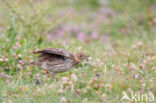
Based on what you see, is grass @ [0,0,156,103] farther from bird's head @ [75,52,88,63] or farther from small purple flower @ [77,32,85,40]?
→ small purple flower @ [77,32,85,40]

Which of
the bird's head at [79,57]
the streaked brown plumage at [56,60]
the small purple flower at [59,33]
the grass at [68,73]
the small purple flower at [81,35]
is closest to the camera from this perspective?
the grass at [68,73]

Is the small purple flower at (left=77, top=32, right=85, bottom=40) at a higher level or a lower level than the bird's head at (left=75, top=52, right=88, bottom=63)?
lower

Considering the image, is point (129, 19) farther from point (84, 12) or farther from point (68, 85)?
point (68, 85)

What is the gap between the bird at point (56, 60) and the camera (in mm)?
6273

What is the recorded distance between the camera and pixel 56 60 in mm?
6402

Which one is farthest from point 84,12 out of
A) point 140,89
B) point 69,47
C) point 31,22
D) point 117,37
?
point 140,89

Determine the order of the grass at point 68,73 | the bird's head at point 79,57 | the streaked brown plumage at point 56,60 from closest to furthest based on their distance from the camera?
1. the grass at point 68,73
2. the streaked brown plumage at point 56,60
3. the bird's head at point 79,57

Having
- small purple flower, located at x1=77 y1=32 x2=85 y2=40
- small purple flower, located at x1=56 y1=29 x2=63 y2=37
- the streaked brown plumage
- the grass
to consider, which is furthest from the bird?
small purple flower, located at x1=56 y1=29 x2=63 y2=37

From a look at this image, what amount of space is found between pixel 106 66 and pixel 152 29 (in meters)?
5.37

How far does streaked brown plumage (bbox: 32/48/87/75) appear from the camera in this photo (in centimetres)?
627

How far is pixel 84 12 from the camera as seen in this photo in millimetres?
16484

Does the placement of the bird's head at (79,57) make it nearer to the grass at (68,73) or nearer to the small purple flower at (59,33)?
the grass at (68,73)

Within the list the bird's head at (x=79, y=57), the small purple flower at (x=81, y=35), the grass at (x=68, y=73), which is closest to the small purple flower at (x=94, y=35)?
the small purple flower at (x=81, y=35)

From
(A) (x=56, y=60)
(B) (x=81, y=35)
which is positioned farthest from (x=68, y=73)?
(B) (x=81, y=35)
